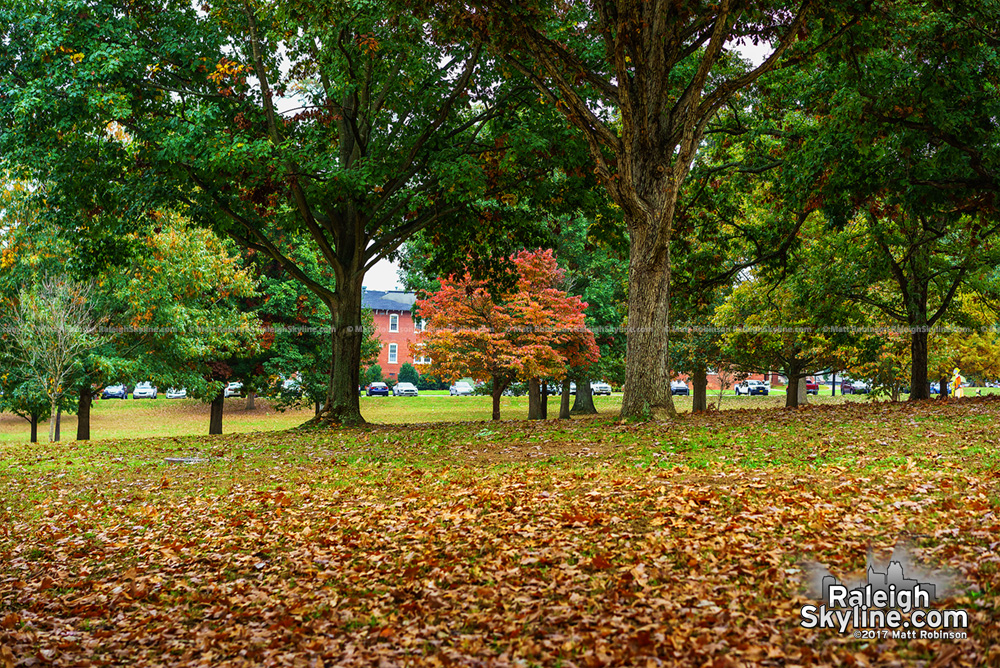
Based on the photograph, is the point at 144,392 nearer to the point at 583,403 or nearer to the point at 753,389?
the point at 583,403

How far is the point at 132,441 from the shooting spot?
16.9 metres

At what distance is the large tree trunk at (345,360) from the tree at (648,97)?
6830 millimetres

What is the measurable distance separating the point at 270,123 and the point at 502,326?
11524 millimetres

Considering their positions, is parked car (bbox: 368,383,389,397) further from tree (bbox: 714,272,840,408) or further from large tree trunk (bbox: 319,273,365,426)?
large tree trunk (bbox: 319,273,365,426)

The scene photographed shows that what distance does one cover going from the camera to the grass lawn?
187 inches

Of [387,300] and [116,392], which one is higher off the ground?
[387,300]

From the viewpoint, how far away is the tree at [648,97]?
1126 centimetres

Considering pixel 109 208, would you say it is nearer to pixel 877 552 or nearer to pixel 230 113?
pixel 230 113

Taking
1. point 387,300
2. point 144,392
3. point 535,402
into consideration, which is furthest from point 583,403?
point 144,392

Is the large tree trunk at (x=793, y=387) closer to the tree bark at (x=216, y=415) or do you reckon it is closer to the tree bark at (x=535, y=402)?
the tree bark at (x=535, y=402)

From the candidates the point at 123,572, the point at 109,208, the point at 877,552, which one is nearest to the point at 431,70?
the point at 109,208

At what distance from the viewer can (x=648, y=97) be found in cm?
1238

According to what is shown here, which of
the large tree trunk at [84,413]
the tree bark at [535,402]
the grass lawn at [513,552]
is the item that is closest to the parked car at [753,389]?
the tree bark at [535,402]

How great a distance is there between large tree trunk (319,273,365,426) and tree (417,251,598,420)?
7395 mm
